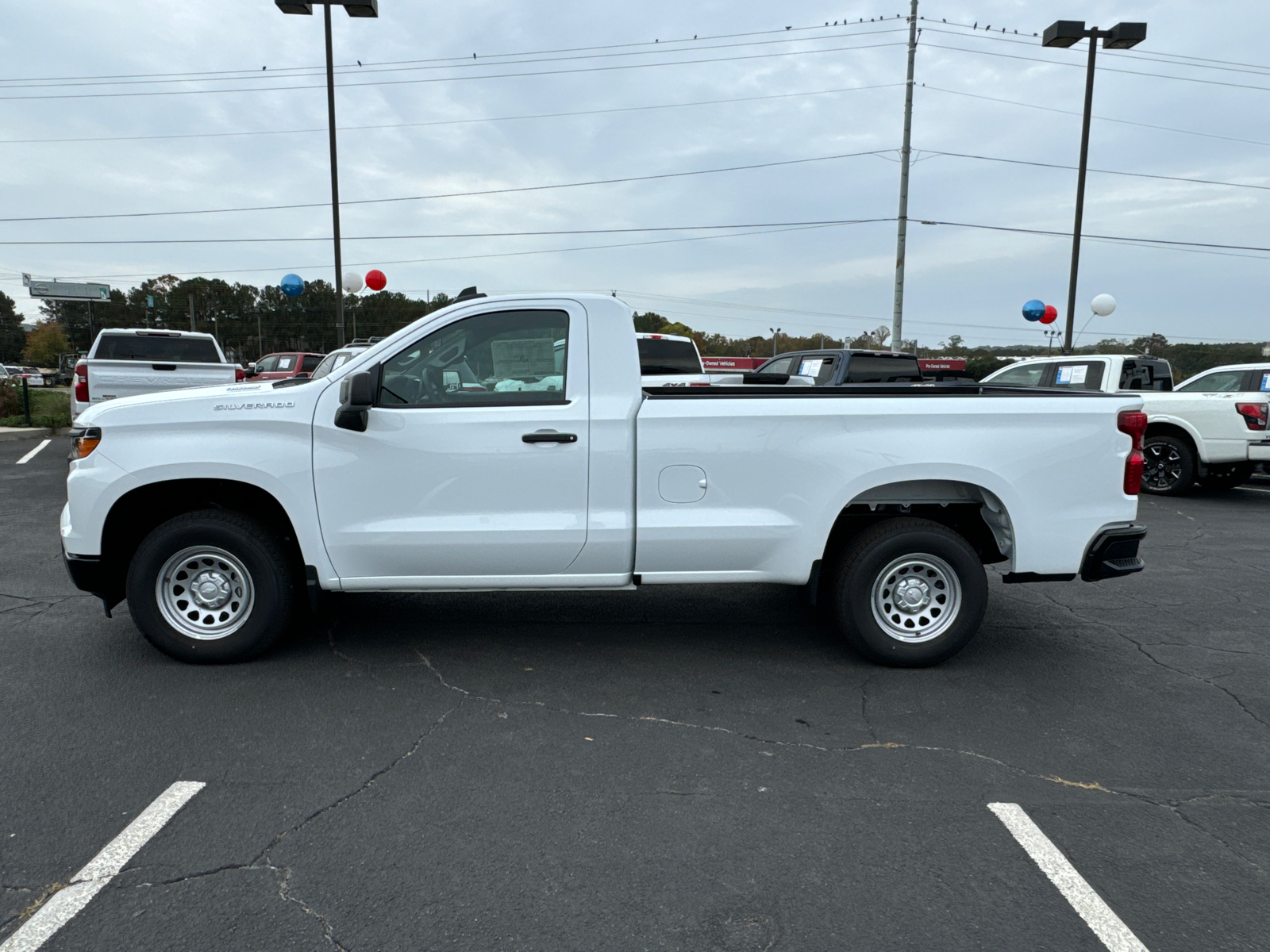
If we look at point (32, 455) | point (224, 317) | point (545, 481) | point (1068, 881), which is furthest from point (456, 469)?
point (224, 317)

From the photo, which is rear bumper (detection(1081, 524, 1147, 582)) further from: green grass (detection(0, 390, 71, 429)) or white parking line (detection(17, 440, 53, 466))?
green grass (detection(0, 390, 71, 429))

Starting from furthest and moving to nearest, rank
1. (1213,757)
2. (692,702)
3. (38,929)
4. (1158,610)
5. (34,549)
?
(34,549)
(1158,610)
(692,702)
(1213,757)
(38,929)

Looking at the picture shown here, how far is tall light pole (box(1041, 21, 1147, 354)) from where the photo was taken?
19.8 meters

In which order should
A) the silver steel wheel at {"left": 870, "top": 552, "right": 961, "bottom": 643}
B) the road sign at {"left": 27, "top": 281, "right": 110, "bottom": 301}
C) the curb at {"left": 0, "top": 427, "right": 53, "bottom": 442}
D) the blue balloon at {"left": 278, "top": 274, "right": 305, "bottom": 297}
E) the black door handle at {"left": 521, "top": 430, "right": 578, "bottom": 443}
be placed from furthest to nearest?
the road sign at {"left": 27, "top": 281, "right": 110, "bottom": 301}, the blue balloon at {"left": 278, "top": 274, "right": 305, "bottom": 297}, the curb at {"left": 0, "top": 427, "right": 53, "bottom": 442}, the silver steel wheel at {"left": 870, "top": 552, "right": 961, "bottom": 643}, the black door handle at {"left": 521, "top": 430, "right": 578, "bottom": 443}

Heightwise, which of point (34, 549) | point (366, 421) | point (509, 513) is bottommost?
point (34, 549)

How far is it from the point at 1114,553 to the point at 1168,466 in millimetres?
8457

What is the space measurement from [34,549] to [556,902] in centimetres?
699

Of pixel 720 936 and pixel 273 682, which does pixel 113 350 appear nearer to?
pixel 273 682

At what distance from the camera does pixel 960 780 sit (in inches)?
141

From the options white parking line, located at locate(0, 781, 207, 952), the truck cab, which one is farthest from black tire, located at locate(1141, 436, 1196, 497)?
white parking line, located at locate(0, 781, 207, 952)

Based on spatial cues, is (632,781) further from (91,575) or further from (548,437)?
(91,575)

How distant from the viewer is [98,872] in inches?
113

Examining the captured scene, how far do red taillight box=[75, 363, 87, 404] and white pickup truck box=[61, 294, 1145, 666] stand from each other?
344 inches

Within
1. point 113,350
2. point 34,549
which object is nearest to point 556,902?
point 34,549
